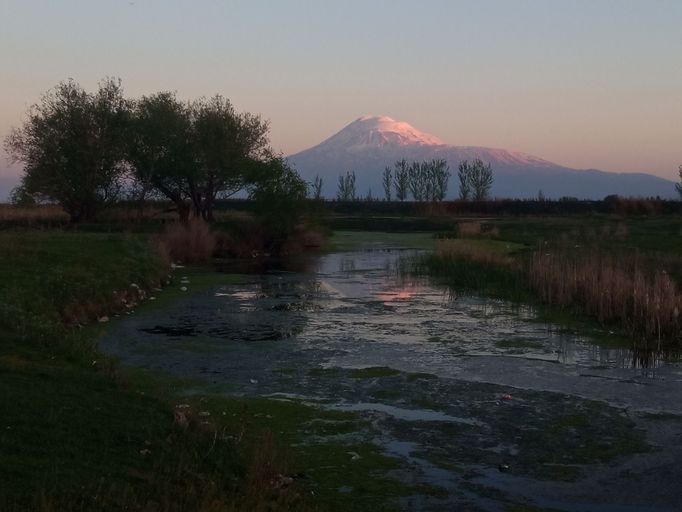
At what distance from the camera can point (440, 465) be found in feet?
33.4

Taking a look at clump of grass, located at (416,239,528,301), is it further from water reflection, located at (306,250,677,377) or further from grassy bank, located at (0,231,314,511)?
grassy bank, located at (0,231,314,511)

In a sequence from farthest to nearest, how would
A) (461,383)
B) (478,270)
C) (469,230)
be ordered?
1. (469,230)
2. (478,270)
3. (461,383)

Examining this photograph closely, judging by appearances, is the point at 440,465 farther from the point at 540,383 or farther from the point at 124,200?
the point at 124,200

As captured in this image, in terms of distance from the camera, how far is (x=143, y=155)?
5372 centimetres

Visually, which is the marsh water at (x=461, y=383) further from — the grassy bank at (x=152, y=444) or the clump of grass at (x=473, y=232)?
the clump of grass at (x=473, y=232)

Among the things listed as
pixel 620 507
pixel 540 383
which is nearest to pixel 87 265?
pixel 540 383

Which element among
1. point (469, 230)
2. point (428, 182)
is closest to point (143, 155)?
point (469, 230)

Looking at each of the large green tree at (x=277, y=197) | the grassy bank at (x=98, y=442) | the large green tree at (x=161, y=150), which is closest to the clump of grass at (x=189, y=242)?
the large green tree at (x=277, y=197)

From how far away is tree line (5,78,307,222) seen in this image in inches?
2016

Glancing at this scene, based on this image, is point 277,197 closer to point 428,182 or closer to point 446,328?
point 446,328

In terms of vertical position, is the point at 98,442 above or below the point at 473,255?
below

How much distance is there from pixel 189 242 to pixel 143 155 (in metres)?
14.1

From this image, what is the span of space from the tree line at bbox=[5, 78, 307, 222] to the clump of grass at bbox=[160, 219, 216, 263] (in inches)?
288

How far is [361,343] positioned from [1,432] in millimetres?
11309
